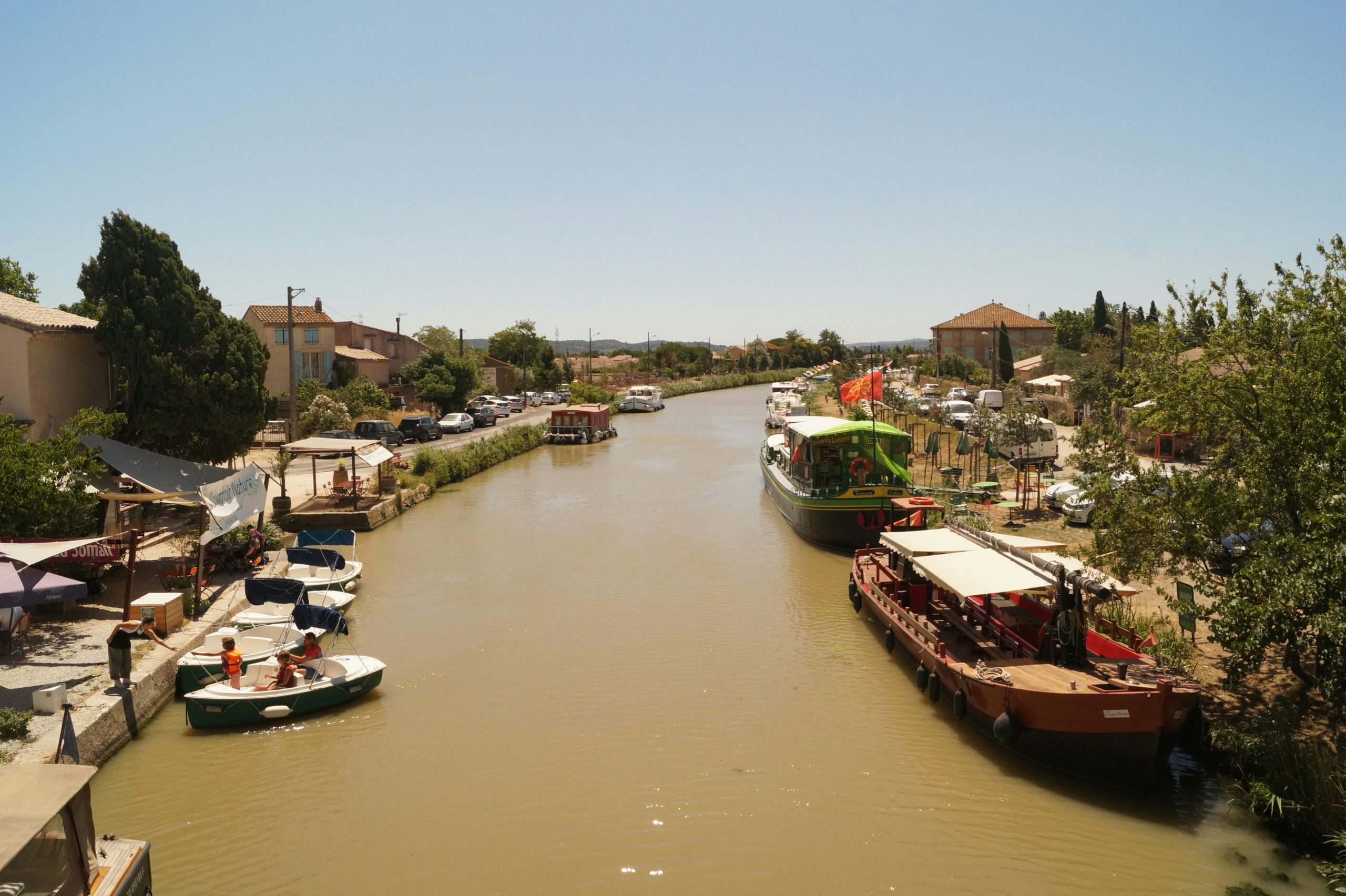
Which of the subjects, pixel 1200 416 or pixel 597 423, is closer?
pixel 1200 416

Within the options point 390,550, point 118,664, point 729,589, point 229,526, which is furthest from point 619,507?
point 118,664

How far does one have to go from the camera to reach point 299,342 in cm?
5000

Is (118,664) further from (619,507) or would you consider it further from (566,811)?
(619,507)

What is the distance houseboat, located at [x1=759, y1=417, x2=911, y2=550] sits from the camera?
73.5ft

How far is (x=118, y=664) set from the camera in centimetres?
1168

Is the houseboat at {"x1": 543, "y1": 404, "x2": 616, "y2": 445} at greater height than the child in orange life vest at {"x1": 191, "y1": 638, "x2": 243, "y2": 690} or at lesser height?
greater

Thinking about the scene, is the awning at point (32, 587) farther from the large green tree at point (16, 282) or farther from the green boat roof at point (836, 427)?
the large green tree at point (16, 282)

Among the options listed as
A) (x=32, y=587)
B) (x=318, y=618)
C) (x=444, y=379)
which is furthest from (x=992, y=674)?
(x=444, y=379)

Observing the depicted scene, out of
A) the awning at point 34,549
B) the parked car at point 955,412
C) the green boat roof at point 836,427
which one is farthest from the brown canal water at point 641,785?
the parked car at point 955,412

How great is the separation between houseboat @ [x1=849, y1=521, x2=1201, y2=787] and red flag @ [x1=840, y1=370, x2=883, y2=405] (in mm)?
14288

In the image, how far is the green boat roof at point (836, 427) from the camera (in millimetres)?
24094

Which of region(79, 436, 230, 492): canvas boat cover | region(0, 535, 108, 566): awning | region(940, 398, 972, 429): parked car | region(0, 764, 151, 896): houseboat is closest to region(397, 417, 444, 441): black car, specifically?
region(79, 436, 230, 492): canvas boat cover

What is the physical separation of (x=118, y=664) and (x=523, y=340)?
6563 cm

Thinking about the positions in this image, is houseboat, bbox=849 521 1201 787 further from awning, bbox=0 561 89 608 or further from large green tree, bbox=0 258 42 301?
large green tree, bbox=0 258 42 301
